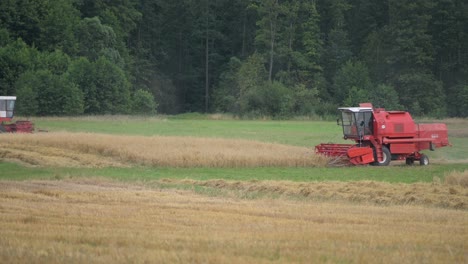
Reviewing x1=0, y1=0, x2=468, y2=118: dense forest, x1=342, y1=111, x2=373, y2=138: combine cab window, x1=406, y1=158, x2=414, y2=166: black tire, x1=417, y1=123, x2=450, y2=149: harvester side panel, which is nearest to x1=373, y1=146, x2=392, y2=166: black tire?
x1=342, y1=111, x2=373, y2=138: combine cab window

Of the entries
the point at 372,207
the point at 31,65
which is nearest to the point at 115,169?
the point at 372,207

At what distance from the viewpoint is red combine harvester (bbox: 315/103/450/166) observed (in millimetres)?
36031

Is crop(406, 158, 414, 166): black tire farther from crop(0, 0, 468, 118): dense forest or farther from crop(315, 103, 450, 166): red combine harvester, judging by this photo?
crop(0, 0, 468, 118): dense forest

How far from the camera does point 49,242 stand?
12414mm

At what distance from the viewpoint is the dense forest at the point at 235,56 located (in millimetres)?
76375

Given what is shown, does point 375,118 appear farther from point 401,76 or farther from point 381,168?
point 401,76

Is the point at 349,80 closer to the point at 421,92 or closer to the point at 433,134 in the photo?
the point at 421,92

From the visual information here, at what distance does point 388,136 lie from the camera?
36.2m

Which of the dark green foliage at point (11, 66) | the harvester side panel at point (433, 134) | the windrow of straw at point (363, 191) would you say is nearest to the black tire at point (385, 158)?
the harvester side panel at point (433, 134)

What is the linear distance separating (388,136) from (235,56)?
64.5 metres

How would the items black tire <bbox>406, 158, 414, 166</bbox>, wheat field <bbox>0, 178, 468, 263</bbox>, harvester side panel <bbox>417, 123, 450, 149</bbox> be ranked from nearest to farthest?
wheat field <bbox>0, 178, 468, 263</bbox>, harvester side panel <bbox>417, 123, 450, 149</bbox>, black tire <bbox>406, 158, 414, 166</bbox>

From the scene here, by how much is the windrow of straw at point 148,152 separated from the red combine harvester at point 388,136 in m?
2.40

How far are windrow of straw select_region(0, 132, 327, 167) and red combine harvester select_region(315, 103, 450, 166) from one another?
2.40m

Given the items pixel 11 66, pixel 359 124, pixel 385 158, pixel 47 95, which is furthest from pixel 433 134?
pixel 11 66
